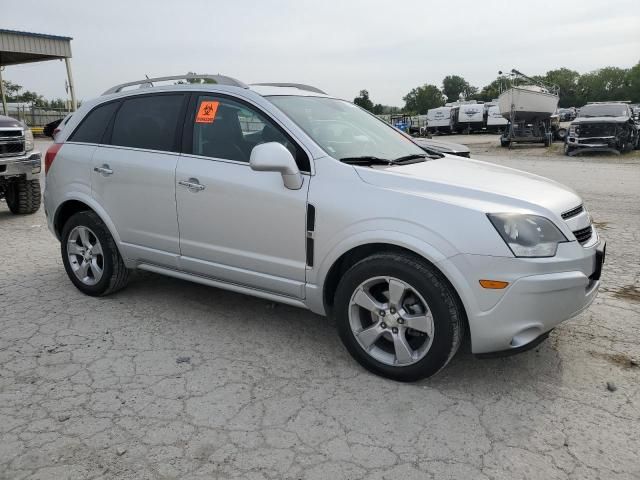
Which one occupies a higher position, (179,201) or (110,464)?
(179,201)

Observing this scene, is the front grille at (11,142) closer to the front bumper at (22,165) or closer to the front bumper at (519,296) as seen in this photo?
the front bumper at (22,165)

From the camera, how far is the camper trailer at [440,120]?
36.6 m

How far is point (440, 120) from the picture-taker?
36969 mm

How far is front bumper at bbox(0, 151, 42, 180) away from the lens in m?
7.43

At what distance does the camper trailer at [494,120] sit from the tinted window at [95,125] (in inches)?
1291

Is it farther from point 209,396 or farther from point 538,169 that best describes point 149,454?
point 538,169

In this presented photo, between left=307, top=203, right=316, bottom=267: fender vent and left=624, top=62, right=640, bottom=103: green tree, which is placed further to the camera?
left=624, top=62, right=640, bottom=103: green tree

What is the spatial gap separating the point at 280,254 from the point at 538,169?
12.9m

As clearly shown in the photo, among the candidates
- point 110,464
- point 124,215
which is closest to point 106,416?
point 110,464

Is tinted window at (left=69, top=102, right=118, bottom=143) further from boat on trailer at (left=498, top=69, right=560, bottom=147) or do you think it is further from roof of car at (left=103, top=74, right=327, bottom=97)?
boat on trailer at (left=498, top=69, right=560, bottom=147)

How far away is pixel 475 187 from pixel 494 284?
0.59m

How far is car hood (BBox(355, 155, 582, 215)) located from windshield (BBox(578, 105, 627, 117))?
17118 mm

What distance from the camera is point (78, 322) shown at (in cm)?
404

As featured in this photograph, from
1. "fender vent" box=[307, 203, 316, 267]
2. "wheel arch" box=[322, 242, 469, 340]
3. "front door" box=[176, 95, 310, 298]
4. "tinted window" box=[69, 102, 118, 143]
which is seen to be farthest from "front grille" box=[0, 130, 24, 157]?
"wheel arch" box=[322, 242, 469, 340]
